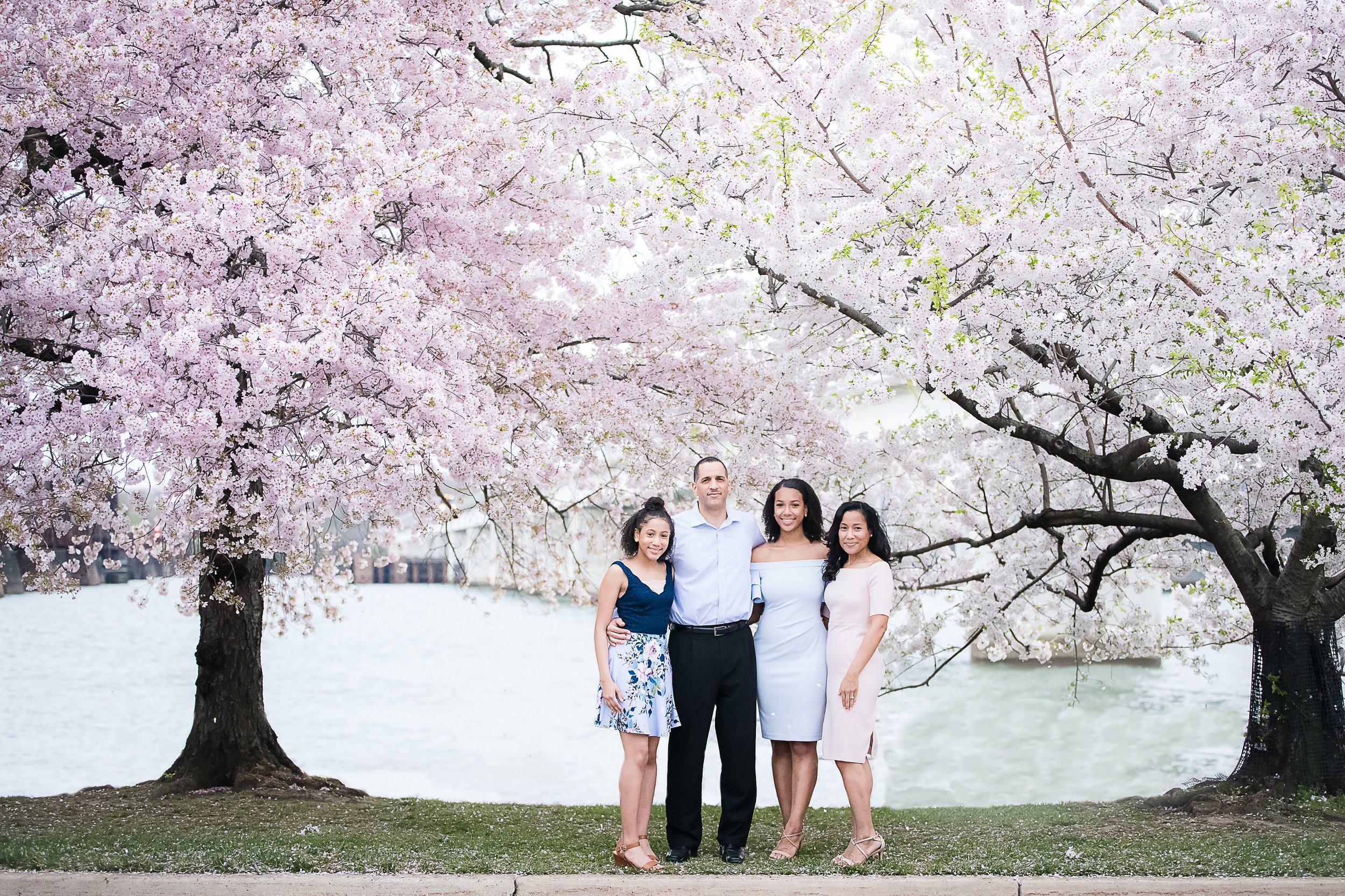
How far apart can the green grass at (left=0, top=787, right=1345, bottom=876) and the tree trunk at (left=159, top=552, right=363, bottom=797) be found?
39cm

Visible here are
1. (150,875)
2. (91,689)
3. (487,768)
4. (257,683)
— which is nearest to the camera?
(150,875)

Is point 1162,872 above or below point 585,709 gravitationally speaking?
above

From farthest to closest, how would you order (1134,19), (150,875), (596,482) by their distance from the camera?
(596,482), (1134,19), (150,875)

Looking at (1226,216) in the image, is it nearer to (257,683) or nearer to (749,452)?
(749,452)

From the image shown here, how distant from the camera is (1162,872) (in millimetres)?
4453

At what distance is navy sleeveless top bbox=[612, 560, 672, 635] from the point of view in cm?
465

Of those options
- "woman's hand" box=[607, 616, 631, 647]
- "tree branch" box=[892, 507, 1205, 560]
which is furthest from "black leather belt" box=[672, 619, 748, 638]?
"tree branch" box=[892, 507, 1205, 560]

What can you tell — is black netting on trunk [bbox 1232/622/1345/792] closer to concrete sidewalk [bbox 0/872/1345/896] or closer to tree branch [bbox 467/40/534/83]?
concrete sidewalk [bbox 0/872/1345/896]

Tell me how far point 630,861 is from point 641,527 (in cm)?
145

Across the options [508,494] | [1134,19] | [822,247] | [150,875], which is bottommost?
[150,875]

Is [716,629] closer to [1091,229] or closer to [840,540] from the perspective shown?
[840,540]

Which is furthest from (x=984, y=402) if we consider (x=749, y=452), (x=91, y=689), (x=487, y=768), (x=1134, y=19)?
(x=91, y=689)

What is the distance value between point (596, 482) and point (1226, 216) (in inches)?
214

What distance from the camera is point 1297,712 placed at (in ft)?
22.3
